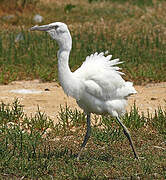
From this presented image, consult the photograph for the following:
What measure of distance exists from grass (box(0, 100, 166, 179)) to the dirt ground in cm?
29

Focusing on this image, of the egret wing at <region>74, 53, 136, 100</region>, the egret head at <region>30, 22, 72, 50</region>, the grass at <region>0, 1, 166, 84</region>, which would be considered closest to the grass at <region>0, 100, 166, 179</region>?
the egret wing at <region>74, 53, 136, 100</region>

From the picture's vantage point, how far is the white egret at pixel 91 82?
5.84m

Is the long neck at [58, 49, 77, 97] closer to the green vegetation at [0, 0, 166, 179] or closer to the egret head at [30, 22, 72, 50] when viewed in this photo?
the egret head at [30, 22, 72, 50]

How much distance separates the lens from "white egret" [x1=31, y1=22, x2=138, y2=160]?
19.2 ft

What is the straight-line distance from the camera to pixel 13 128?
7316 millimetres

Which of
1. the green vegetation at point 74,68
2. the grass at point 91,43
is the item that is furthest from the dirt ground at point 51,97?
the grass at point 91,43

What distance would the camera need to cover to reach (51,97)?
9.17m

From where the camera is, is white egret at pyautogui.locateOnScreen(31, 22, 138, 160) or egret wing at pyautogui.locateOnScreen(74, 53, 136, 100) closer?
white egret at pyautogui.locateOnScreen(31, 22, 138, 160)

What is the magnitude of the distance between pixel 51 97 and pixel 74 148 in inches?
94.2

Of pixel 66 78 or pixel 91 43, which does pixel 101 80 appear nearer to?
pixel 66 78

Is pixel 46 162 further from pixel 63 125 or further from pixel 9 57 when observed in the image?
pixel 9 57

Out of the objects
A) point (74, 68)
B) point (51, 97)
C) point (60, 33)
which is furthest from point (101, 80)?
point (74, 68)

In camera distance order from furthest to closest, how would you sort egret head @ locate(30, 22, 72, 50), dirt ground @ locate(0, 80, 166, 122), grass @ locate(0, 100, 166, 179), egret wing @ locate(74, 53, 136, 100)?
dirt ground @ locate(0, 80, 166, 122) → egret wing @ locate(74, 53, 136, 100) → egret head @ locate(30, 22, 72, 50) → grass @ locate(0, 100, 166, 179)

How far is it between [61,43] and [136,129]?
2.21 meters
